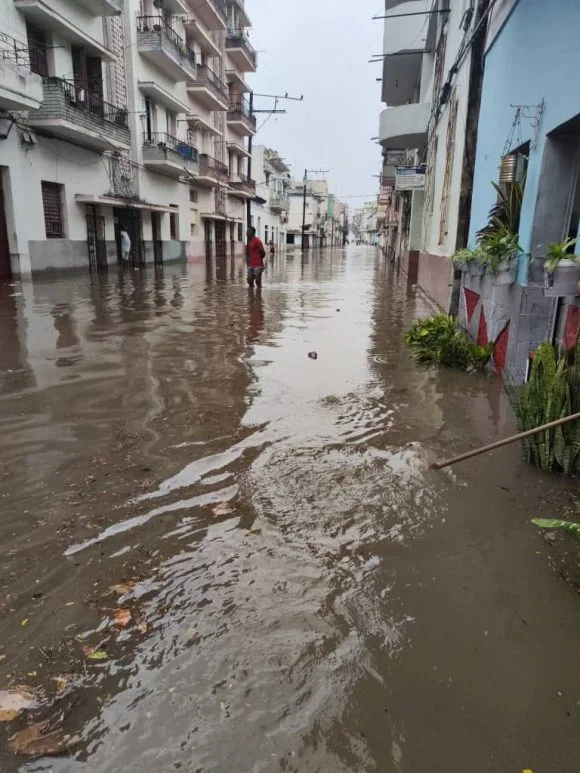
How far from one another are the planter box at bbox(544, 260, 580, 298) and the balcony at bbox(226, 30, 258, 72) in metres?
39.2

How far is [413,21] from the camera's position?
58.9ft

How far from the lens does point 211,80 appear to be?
31.5m

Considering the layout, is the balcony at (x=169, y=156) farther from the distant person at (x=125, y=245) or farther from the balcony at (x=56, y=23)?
the balcony at (x=56, y=23)

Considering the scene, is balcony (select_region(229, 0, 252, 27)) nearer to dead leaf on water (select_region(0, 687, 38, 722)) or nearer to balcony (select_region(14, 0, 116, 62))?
balcony (select_region(14, 0, 116, 62))

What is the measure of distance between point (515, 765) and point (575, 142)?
16.1 ft

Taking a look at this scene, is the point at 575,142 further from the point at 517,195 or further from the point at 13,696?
the point at 13,696

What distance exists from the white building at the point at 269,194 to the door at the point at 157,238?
22.1 metres

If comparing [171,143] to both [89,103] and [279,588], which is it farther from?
[279,588]

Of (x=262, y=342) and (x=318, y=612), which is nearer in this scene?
(x=318, y=612)

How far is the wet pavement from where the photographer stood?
1.71 m

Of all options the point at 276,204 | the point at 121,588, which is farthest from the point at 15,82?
the point at 276,204

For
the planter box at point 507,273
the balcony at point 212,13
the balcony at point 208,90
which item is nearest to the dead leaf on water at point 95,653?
the planter box at point 507,273

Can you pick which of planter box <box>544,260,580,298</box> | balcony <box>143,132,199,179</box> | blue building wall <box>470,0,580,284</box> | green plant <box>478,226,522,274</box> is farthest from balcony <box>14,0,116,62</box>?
planter box <box>544,260,580,298</box>

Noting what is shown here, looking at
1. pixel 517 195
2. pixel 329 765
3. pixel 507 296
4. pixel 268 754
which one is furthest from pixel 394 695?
pixel 517 195
